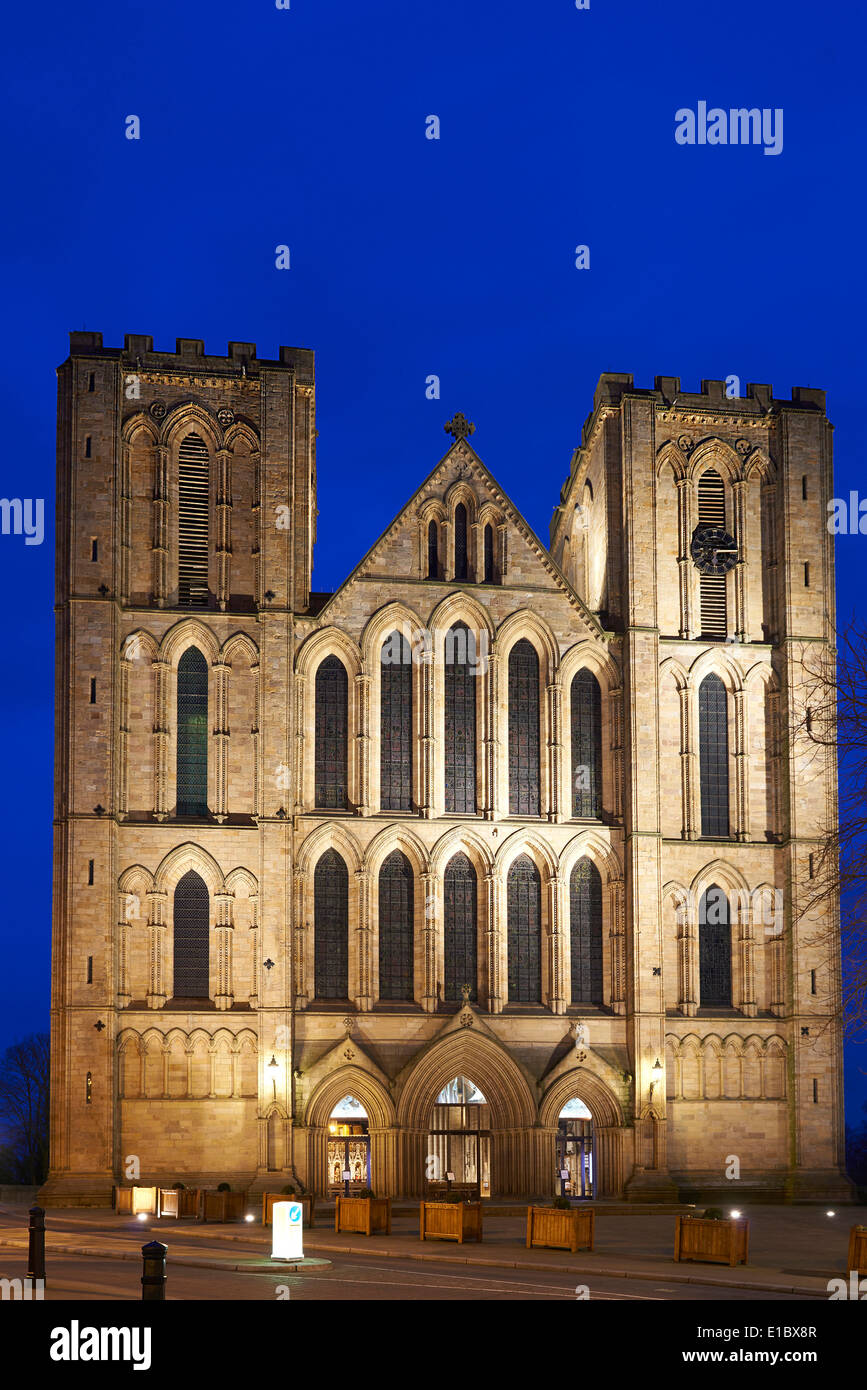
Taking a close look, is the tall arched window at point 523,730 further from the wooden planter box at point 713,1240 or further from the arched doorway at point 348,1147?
the wooden planter box at point 713,1240

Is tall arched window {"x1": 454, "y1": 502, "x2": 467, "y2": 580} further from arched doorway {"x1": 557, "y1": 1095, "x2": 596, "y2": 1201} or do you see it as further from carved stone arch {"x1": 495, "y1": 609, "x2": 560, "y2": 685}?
arched doorway {"x1": 557, "y1": 1095, "x2": 596, "y2": 1201}

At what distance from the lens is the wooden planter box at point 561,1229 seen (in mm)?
29141

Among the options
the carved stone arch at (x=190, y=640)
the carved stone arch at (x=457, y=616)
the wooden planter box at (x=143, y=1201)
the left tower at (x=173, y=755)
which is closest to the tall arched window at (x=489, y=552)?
the carved stone arch at (x=457, y=616)

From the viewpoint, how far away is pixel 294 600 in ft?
151

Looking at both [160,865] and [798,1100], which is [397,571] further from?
[798,1100]

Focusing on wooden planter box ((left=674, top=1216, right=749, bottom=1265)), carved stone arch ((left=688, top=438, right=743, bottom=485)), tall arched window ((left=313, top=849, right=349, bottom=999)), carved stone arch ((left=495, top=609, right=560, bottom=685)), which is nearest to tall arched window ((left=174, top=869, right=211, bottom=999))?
tall arched window ((left=313, top=849, right=349, bottom=999))

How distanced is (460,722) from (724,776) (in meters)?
7.25

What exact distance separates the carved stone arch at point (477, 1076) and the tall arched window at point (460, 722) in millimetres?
5851

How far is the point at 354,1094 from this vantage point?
1729 inches

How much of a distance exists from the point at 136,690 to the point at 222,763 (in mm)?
2825

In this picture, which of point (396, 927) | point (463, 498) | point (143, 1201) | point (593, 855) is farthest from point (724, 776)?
point (143, 1201)

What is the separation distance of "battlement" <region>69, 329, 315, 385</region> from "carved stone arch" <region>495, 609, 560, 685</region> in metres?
8.35

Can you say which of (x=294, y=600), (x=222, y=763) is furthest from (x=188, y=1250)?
(x=294, y=600)

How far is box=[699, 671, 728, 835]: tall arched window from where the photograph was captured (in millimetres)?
47594
